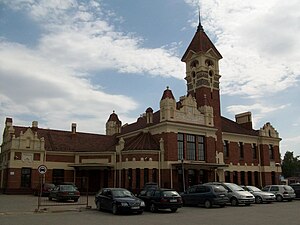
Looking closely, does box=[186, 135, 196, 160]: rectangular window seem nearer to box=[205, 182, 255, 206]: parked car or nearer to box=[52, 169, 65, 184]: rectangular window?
box=[205, 182, 255, 206]: parked car

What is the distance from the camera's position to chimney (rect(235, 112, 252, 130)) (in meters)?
52.6

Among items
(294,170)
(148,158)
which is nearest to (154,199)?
(148,158)

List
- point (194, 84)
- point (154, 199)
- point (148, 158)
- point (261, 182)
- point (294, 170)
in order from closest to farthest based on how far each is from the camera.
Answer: point (154, 199) → point (148, 158) → point (194, 84) → point (261, 182) → point (294, 170)

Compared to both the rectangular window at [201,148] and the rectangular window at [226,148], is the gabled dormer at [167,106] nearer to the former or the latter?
the rectangular window at [201,148]

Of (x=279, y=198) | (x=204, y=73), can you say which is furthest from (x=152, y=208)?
(x=204, y=73)

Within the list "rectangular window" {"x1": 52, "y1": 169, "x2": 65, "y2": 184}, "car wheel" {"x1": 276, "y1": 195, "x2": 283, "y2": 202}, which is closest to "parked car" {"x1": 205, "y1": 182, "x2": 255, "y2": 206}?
"car wheel" {"x1": 276, "y1": 195, "x2": 283, "y2": 202}

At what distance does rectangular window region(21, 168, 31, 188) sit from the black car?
22.9 meters

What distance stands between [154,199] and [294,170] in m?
80.1

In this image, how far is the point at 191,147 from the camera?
40000mm

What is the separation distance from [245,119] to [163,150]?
20.5 m

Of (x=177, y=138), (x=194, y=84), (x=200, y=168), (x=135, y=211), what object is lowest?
(x=135, y=211)

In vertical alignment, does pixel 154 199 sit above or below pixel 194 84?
below

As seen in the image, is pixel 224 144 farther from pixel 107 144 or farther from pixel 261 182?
pixel 107 144

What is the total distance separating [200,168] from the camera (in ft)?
127
